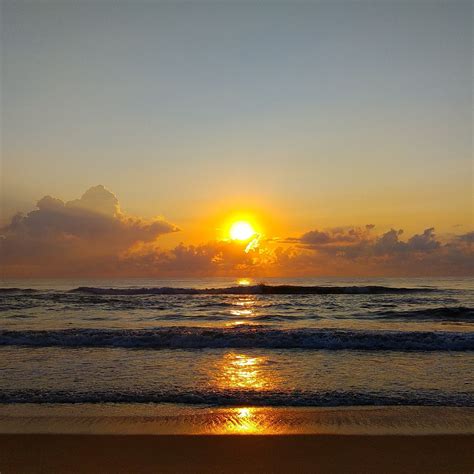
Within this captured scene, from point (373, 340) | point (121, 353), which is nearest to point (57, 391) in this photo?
point (121, 353)

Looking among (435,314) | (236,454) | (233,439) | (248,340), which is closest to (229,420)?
(233,439)

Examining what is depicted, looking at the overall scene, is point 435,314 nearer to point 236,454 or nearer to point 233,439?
point 233,439

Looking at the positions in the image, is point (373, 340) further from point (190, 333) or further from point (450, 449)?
point (450, 449)

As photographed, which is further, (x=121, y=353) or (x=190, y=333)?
(x=190, y=333)

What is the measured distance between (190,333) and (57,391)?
8328 mm

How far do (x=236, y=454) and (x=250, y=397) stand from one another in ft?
8.98

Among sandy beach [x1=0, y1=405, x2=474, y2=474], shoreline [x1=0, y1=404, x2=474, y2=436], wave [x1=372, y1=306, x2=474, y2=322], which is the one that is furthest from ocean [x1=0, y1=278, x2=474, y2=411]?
wave [x1=372, y1=306, x2=474, y2=322]

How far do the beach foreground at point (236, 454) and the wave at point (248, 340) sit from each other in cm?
853

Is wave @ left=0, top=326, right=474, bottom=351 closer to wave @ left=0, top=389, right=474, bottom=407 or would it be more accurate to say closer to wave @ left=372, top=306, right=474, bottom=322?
wave @ left=0, top=389, right=474, bottom=407

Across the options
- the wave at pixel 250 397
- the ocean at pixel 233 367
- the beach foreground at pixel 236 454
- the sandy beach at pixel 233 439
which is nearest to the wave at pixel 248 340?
the ocean at pixel 233 367

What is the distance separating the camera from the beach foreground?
17.6ft

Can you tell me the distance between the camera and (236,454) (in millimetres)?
5773

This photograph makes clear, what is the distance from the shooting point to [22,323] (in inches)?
842

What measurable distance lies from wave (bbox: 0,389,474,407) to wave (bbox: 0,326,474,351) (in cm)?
598
